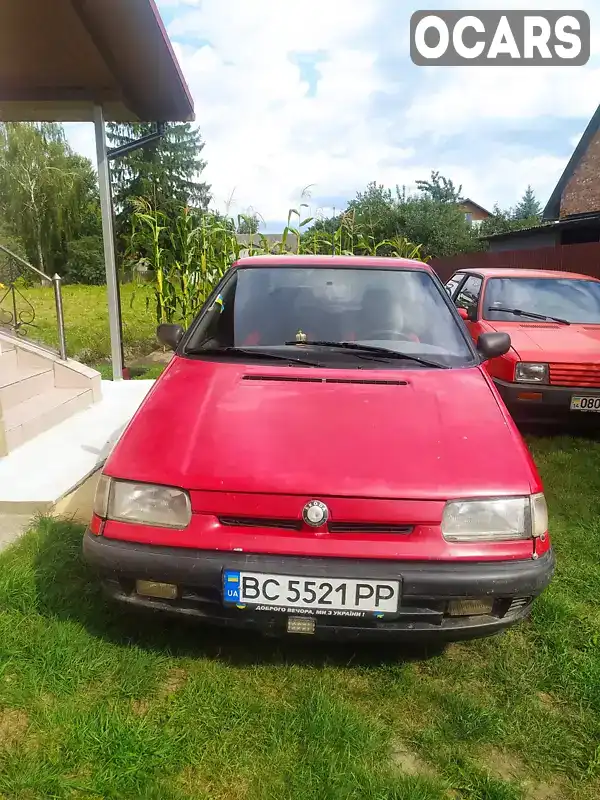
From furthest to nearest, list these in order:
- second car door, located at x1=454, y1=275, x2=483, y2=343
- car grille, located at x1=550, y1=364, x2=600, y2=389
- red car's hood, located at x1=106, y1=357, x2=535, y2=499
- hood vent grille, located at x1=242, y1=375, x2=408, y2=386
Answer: second car door, located at x1=454, y1=275, x2=483, y2=343
car grille, located at x1=550, y1=364, x2=600, y2=389
hood vent grille, located at x1=242, y1=375, x2=408, y2=386
red car's hood, located at x1=106, y1=357, x2=535, y2=499

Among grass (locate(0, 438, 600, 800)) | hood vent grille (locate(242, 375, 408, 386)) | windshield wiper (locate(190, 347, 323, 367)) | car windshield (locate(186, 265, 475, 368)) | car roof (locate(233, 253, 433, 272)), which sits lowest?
grass (locate(0, 438, 600, 800))

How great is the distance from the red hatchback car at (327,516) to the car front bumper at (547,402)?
2.72m

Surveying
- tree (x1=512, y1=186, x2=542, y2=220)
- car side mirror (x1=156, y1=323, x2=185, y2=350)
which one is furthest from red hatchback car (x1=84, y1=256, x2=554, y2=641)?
tree (x1=512, y1=186, x2=542, y2=220)

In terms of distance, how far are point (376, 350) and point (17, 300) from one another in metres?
Result: 4.50

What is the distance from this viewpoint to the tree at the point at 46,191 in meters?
16.7

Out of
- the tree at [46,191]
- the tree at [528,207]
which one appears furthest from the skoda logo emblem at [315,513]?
the tree at [528,207]

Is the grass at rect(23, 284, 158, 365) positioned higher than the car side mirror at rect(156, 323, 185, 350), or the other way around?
the car side mirror at rect(156, 323, 185, 350)

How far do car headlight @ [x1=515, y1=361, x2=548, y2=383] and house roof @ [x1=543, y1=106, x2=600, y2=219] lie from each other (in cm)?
2208

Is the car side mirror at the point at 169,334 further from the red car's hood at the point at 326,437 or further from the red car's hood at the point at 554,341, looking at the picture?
the red car's hood at the point at 554,341

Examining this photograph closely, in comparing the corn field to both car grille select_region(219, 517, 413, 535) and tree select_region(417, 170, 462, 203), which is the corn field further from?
tree select_region(417, 170, 462, 203)

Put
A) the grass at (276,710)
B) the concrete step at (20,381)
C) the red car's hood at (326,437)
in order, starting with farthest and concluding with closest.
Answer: the concrete step at (20,381) < the red car's hood at (326,437) < the grass at (276,710)

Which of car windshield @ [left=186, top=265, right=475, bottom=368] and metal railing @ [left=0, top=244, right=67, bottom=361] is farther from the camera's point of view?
metal railing @ [left=0, top=244, right=67, bottom=361]

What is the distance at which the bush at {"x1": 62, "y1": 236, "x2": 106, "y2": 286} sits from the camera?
10147 mm

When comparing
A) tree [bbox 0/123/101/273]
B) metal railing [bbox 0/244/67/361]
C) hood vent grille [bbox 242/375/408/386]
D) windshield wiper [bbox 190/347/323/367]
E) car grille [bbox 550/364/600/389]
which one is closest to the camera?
hood vent grille [bbox 242/375/408/386]
